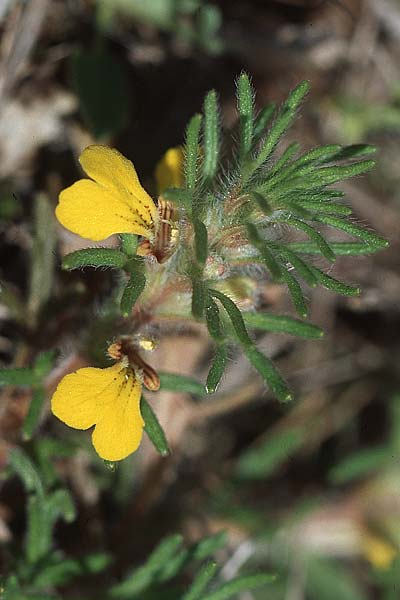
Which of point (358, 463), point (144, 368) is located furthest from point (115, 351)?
point (358, 463)

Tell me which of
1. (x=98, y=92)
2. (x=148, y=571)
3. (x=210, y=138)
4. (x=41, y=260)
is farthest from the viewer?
(x=98, y=92)

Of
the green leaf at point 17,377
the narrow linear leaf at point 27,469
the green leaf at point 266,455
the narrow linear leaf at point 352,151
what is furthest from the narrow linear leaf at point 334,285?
the green leaf at point 266,455

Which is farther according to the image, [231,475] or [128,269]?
[231,475]

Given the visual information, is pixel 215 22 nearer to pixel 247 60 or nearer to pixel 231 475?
pixel 247 60

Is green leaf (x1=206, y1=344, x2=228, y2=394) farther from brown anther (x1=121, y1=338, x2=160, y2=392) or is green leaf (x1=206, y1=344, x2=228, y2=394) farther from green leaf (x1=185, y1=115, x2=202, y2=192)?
green leaf (x1=185, y1=115, x2=202, y2=192)

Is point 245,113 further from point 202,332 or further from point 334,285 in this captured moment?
point 202,332

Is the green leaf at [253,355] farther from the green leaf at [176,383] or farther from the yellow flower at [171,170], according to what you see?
the yellow flower at [171,170]

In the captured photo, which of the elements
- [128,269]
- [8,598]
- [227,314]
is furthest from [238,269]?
[8,598]
